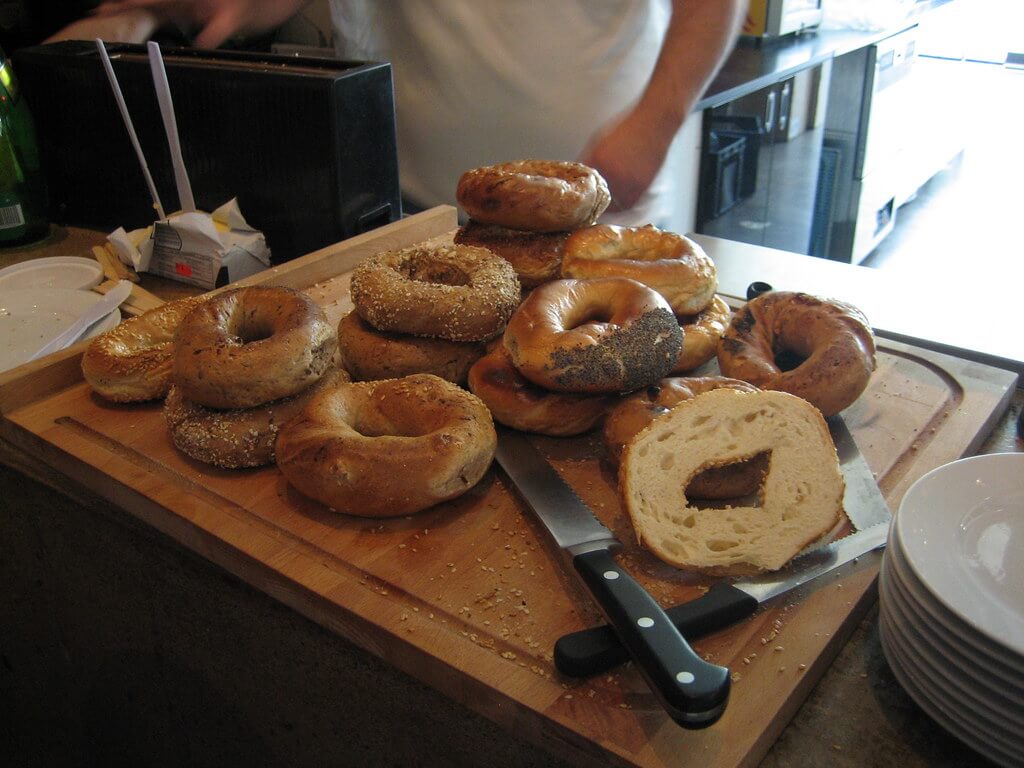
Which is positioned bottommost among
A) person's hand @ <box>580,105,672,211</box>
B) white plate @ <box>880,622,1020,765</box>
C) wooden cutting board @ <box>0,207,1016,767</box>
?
wooden cutting board @ <box>0,207,1016,767</box>

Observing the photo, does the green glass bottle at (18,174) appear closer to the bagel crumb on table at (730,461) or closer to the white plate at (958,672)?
the bagel crumb on table at (730,461)

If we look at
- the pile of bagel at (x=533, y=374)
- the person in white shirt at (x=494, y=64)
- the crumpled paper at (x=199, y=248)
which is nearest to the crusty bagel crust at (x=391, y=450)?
the pile of bagel at (x=533, y=374)

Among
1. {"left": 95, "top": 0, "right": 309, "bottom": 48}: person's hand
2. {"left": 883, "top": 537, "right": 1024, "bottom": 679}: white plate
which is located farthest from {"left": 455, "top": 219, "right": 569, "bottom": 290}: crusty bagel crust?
{"left": 95, "top": 0, "right": 309, "bottom": 48}: person's hand

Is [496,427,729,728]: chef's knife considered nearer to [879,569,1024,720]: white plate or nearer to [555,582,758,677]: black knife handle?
[555,582,758,677]: black knife handle

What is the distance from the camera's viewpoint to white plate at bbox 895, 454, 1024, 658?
74cm

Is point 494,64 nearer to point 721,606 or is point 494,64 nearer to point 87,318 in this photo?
point 87,318

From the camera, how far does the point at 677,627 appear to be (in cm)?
84

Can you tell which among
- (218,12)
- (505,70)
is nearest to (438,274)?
(505,70)

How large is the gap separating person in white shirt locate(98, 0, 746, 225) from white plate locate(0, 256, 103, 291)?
2.80 ft

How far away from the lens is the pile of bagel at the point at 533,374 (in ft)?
3.41

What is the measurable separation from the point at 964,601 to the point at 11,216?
2093 mm

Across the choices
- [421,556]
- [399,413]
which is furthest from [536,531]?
[399,413]

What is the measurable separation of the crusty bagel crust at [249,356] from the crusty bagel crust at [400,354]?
0.17ft

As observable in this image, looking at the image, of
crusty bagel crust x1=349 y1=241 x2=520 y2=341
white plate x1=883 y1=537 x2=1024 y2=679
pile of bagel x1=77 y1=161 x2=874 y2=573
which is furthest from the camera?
crusty bagel crust x1=349 y1=241 x2=520 y2=341
